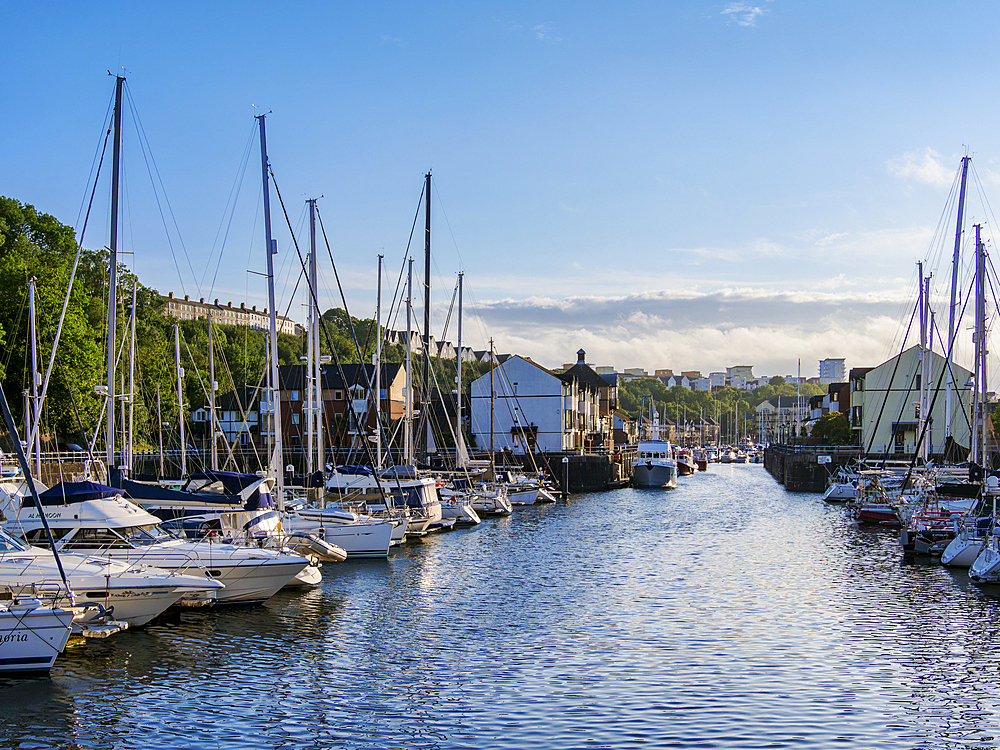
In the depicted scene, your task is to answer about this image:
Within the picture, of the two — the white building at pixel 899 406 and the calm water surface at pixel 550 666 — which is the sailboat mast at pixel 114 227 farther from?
the white building at pixel 899 406

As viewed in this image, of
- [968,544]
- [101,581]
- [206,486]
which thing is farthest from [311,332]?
[968,544]

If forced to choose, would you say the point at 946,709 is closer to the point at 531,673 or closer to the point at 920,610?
the point at 531,673

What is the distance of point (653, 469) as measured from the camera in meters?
92.8

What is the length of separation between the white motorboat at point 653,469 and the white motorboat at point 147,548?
68337 mm

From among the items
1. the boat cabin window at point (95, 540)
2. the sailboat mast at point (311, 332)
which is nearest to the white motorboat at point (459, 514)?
the sailboat mast at point (311, 332)

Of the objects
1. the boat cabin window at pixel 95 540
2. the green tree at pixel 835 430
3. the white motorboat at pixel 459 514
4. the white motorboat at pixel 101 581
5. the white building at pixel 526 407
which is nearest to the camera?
the white motorboat at pixel 101 581

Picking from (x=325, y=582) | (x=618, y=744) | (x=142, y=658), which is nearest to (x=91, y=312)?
(x=325, y=582)

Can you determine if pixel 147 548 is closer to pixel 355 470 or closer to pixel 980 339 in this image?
pixel 355 470

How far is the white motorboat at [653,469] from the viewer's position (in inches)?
3649

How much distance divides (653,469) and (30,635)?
7851 centimetres

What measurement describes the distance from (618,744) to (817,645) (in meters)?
9.63

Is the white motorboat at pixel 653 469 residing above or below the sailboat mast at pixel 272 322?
below

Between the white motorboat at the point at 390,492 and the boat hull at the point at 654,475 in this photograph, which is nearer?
the white motorboat at the point at 390,492

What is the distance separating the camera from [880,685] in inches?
770
